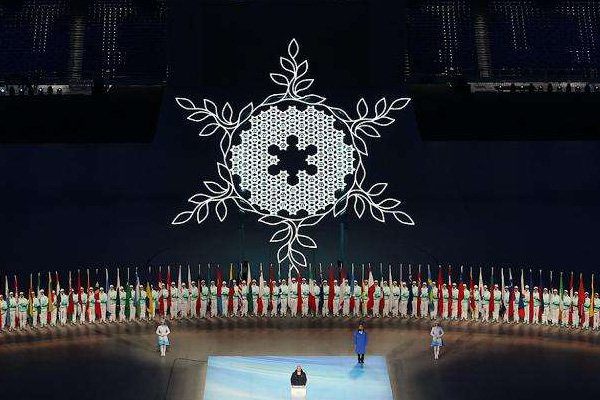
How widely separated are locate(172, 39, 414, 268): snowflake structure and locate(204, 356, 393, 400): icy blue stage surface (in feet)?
14.4

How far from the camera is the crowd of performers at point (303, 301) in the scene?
26.5 meters

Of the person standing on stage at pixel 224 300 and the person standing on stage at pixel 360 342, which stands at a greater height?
the person standing on stage at pixel 224 300

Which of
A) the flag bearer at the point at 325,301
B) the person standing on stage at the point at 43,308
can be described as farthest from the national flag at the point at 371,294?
the person standing on stage at the point at 43,308

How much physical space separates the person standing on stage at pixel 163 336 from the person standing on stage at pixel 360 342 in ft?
10.9

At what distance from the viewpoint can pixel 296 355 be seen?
24.8 m

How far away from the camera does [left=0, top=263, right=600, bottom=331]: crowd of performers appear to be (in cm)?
2647

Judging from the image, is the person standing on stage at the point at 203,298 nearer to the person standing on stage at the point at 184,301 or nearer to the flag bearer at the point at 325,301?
the person standing on stage at the point at 184,301

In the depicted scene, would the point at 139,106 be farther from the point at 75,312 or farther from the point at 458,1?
the point at 458,1

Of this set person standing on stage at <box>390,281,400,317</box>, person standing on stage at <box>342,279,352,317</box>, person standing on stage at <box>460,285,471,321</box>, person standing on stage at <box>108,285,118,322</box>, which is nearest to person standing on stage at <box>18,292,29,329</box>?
person standing on stage at <box>108,285,118,322</box>

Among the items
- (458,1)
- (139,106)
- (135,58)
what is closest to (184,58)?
(139,106)

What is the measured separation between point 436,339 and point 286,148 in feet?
18.8

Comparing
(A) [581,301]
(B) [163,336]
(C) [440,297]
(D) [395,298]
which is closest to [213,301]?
(B) [163,336]

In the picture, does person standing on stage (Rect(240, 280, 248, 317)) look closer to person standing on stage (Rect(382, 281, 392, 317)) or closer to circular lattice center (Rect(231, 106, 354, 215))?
circular lattice center (Rect(231, 106, 354, 215))

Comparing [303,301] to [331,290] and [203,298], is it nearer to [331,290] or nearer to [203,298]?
[331,290]
